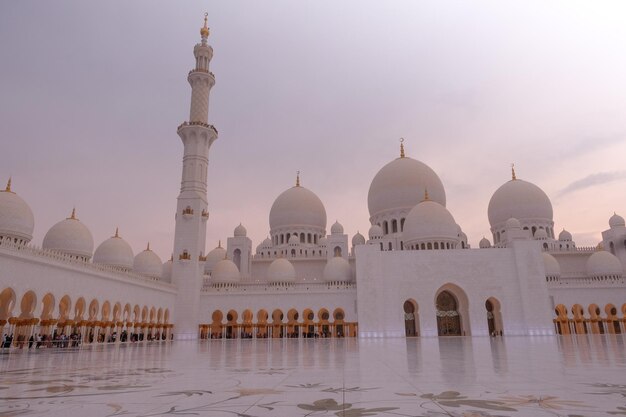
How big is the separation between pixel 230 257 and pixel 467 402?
33811 mm

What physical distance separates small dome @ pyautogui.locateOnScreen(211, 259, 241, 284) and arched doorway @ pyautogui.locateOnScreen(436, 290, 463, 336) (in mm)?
13991

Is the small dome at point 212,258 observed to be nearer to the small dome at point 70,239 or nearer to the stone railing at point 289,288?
the stone railing at point 289,288

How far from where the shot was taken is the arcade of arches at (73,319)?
1625cm

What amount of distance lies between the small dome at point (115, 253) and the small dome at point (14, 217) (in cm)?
713

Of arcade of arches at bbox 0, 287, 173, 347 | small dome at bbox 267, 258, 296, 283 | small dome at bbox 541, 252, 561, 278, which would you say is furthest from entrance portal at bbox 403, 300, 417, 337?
arcade of arches at bbox 0, 287, 173, 347

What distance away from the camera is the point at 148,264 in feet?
104

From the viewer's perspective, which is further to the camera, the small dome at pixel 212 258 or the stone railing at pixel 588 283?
the small dome at pixel 212 258

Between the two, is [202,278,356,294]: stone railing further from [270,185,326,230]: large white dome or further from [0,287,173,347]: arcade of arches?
[270,185,326,230]: large white dome

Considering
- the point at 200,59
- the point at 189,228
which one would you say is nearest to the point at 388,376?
the point at 189,228

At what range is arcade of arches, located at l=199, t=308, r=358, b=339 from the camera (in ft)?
97.1

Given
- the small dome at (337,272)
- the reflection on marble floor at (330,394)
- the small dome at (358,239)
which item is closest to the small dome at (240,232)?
the small dome at (358,239)

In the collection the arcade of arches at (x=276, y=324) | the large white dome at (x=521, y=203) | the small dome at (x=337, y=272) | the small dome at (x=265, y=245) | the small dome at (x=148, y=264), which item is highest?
the large white dome at (x=521, y=203)

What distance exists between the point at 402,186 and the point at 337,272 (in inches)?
370

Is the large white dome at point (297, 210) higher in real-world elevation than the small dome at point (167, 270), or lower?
higher
